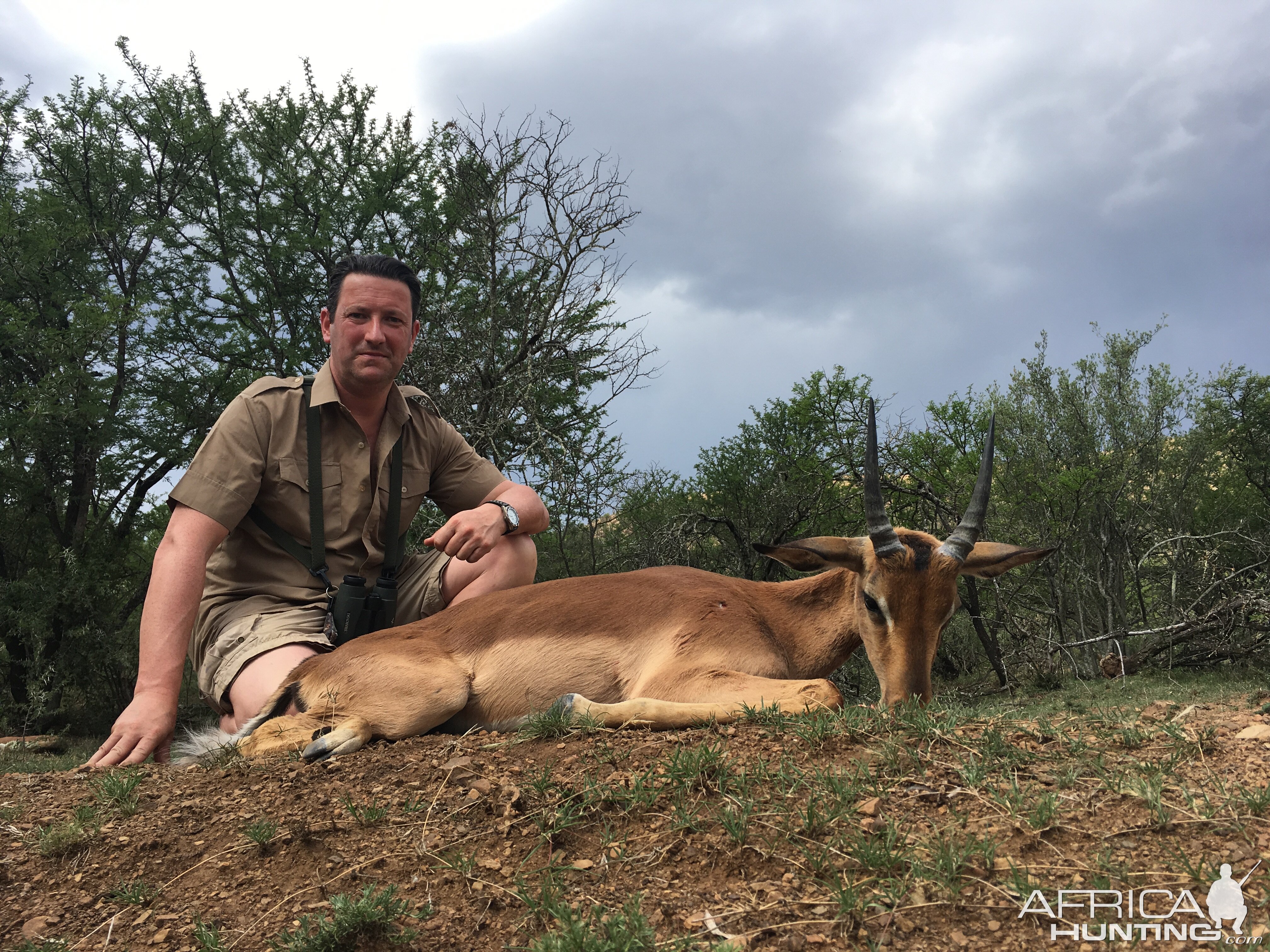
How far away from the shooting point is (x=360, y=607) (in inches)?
211

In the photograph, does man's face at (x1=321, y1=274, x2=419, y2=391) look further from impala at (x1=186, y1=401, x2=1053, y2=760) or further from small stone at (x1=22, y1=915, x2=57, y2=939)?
small stone at (x1=22, y1=915, x2=57, y2=939)

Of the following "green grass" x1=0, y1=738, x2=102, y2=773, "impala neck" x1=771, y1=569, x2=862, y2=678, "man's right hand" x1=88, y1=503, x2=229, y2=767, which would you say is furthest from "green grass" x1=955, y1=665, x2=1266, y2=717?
"green grass" x1=0, y1=738, x2=102, y2=773

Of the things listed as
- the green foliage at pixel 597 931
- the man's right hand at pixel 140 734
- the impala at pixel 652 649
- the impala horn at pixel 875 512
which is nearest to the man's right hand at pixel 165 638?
the man's right hand at pixel 140 734

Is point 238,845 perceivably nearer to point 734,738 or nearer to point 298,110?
point 734,738

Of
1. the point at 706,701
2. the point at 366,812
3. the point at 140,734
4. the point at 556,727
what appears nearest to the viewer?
the point at 366,812

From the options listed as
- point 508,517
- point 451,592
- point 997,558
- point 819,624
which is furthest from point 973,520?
point 451,592

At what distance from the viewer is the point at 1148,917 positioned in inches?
89.8

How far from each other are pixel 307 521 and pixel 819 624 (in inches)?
129

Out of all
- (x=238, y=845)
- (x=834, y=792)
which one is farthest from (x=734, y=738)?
(x=238, y=845)

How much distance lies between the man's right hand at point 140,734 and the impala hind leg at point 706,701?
6.93 ft

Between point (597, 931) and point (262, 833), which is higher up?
point (262, 833)

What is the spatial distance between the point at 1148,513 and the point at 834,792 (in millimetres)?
11504

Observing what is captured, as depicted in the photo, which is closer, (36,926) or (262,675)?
(36,926)

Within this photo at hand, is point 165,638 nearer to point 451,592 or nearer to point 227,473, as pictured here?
point 227,473
